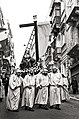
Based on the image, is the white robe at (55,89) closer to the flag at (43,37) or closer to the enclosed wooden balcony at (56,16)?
the flag at (43,37)

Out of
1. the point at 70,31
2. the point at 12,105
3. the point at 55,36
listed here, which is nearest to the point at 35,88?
the point at 12,105

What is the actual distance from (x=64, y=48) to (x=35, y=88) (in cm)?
2181

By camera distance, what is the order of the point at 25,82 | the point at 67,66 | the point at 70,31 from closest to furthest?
the point at 25,82 < the point at 70,31 < the point at 67,66

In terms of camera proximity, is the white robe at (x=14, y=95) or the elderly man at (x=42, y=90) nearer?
the white robe at (x=14, y=95)

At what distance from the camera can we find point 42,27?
45.1ft

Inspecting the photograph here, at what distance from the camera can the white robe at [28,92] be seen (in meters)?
12.4

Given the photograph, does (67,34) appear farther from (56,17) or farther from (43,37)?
(43,37)

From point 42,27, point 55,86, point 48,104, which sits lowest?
point 48,104

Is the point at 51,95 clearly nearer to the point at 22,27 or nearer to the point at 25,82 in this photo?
the point at 25,82

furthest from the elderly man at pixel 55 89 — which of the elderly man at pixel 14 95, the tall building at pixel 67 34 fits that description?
the tall building at pixel 67 34

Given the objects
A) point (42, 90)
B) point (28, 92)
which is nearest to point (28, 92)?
point (28, 92)

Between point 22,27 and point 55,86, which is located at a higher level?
point 22,27

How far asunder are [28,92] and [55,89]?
1.27 meters

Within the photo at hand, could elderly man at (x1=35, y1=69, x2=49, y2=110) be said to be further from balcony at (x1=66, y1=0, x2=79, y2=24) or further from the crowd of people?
balcony at (x1=66, y1=0, x2=79, y2=24)
